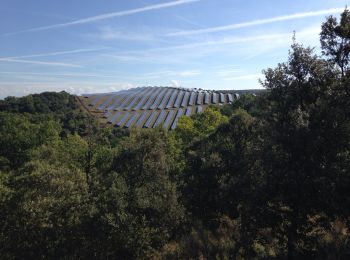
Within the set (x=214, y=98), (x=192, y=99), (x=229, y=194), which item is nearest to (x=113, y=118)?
(x=192, y=99)

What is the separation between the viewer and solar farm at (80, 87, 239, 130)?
402ft

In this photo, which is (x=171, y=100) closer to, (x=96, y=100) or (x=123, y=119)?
(x=96, y=100)

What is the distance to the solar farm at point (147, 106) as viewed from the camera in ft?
402

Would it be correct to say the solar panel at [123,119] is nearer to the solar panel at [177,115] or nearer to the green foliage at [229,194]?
the solar panel at [177,115]

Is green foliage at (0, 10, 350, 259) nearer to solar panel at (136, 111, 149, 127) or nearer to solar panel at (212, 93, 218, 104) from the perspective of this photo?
solar panel at (136, 111, 149, 127)

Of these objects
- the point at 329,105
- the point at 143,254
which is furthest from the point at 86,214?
the point at 329,105

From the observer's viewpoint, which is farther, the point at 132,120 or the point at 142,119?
the point at 142,119

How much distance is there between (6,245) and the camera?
21094 millimetres

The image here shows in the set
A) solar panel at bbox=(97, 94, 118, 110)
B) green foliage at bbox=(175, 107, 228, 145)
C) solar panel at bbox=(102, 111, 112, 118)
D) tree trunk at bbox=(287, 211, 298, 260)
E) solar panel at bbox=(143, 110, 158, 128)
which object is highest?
solar panel at bbox=(97, 94, 118, 110)

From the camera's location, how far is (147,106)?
149 meters

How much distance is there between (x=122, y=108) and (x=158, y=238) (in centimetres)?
12619

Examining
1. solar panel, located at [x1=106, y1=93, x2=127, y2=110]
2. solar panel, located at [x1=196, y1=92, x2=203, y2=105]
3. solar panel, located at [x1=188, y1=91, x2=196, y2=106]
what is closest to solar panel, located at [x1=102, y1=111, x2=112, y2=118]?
solar panel, located at [x1=106, y1=93, x2=127, y2=110]

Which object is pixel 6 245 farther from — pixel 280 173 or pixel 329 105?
pixel 329 105

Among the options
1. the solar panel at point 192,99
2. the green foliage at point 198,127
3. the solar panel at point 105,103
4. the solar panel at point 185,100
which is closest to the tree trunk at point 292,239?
the green foliage at point 198,127
